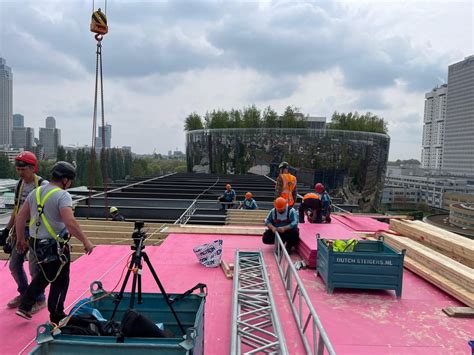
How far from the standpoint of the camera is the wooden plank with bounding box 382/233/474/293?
16.7ft

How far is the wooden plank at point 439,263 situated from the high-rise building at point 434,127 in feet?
567

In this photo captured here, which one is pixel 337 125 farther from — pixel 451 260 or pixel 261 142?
pixel 451 260

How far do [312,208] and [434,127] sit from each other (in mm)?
189384

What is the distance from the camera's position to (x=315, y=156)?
47156mm

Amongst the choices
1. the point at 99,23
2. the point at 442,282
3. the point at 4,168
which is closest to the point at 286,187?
the point at 442,282

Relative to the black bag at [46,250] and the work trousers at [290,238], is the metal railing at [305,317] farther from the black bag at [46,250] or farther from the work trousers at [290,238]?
the black bag at [46,250]

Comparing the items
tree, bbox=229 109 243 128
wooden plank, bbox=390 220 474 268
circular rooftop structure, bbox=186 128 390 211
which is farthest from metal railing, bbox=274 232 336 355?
tree, bbox=229 109 243 128

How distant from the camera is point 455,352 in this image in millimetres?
3623

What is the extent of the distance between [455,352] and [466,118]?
162581 millimetres

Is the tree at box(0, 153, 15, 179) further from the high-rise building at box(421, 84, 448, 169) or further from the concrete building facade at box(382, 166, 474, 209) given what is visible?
the high-rise building at box(421, 84, 448, 169)

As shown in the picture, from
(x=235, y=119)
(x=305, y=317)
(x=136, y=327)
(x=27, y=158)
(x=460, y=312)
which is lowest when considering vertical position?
(x=305, y=317)

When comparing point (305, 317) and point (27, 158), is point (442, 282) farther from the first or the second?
point (27, 158)

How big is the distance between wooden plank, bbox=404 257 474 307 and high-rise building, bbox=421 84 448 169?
173m

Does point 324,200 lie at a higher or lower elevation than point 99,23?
lower
